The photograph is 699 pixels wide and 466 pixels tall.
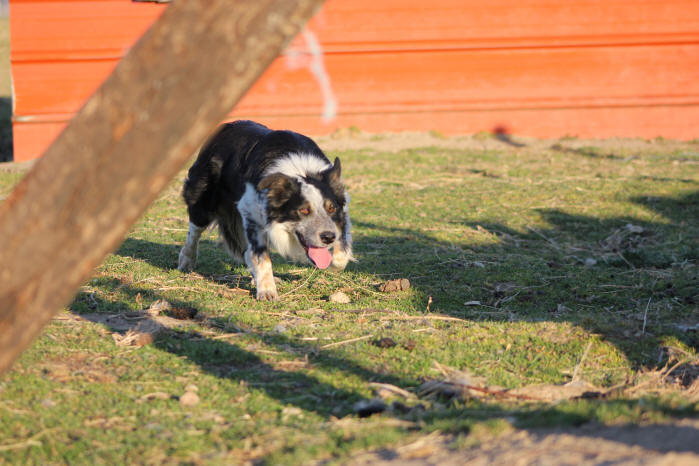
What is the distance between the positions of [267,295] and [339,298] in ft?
1.81

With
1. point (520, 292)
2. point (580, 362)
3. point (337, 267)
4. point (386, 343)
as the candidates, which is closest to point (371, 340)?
point (386, 343)

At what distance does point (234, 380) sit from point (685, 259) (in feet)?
15.3

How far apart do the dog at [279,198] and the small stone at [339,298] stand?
0.25m

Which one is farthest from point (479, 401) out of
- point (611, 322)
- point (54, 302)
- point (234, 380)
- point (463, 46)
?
point (463, 46)

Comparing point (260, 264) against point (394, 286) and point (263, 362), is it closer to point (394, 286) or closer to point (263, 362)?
point (394, 286)

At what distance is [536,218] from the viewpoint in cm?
887

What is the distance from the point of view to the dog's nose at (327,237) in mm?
5746

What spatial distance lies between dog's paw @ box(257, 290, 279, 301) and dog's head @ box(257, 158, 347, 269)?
15.3 inches

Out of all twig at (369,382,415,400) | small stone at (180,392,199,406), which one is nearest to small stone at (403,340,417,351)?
twig at (369,382,415,400)

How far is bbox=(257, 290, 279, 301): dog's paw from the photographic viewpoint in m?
5.79

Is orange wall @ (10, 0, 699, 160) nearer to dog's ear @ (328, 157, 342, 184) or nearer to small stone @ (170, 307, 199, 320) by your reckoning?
dog's ear @ (328, 157, 342, 184)

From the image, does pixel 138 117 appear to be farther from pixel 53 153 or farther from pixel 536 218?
pixel 536 218

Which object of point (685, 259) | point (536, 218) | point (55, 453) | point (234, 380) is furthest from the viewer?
point (536, 218)

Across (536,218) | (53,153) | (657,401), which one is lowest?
(536,218)
